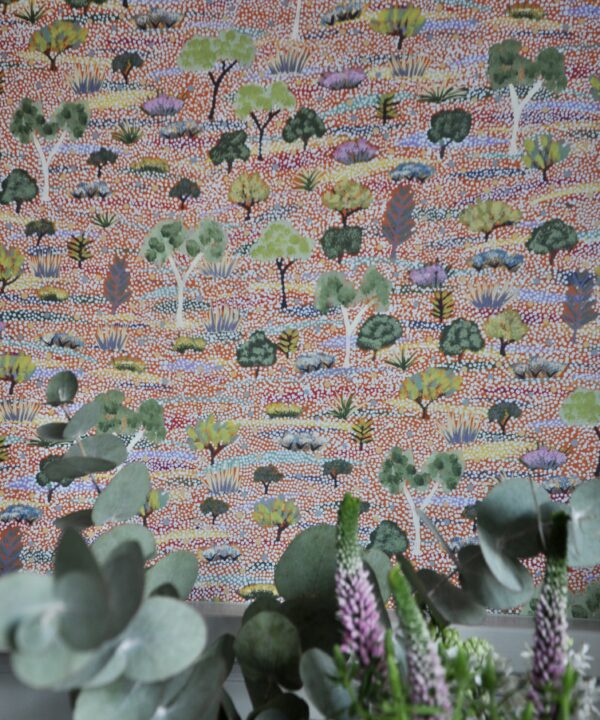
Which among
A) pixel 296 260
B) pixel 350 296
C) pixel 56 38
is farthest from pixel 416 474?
pixel 56 38

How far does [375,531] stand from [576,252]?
2.18 feet

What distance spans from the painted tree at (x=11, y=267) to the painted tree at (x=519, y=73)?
102 cm

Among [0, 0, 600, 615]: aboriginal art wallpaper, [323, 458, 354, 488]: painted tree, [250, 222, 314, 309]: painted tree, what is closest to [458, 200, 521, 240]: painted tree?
[0, 0, 600, 615]: aboriginal art wallpaper

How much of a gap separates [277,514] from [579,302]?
716 millimetres

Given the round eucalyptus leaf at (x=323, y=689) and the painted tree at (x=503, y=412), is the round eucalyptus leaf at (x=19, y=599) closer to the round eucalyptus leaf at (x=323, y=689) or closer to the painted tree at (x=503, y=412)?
the round eucalyptus leaf at (x=323, y=689)

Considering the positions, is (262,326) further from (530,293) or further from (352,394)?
(530,293)

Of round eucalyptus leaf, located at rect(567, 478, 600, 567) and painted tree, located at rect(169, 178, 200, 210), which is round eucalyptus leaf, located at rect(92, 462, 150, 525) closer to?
round eucalyptus leaf, located at rect(567, 478, 600, 567)

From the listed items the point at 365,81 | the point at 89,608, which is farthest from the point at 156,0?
the point at 89,608

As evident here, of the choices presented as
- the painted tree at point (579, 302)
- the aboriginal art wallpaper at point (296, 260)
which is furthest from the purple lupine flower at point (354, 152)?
the painted tree at point (579, 302)

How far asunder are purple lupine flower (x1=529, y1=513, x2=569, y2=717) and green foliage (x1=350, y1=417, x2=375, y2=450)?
85 cm

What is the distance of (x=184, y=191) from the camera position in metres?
1.33

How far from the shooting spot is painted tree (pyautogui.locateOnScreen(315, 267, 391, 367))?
51.0 inches

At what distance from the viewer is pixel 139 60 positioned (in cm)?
132

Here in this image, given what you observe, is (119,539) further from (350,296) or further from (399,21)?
(399,21)
